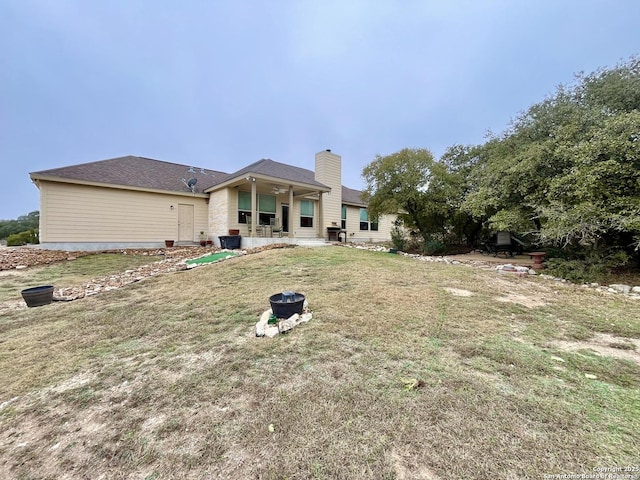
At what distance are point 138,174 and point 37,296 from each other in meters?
9.03

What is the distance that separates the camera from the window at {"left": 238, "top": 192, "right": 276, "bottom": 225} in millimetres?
12016

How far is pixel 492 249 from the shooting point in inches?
402

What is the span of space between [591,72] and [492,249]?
586 cm

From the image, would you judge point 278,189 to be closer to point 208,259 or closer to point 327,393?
point 208,259

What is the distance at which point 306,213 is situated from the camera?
1445 centimetres

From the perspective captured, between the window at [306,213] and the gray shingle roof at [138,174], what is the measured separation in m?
4.98

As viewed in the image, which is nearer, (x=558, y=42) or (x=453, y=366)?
(x=453, y=366)

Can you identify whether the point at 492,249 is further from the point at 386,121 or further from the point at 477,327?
the point at 386,121

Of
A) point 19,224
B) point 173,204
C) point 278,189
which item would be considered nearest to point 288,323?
point 278,189

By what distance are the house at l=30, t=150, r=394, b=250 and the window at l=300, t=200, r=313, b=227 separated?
0.05m

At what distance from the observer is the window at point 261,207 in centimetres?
1202

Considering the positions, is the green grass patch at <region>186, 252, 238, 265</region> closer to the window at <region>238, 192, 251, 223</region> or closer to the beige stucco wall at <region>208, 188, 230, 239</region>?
the beige stucco wall at <region>208, 188, 230, 239</region>

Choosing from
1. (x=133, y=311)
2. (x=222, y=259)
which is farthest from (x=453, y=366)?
(x=222, y=259)

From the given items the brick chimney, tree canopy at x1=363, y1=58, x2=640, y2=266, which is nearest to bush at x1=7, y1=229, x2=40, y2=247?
the brick chimney
